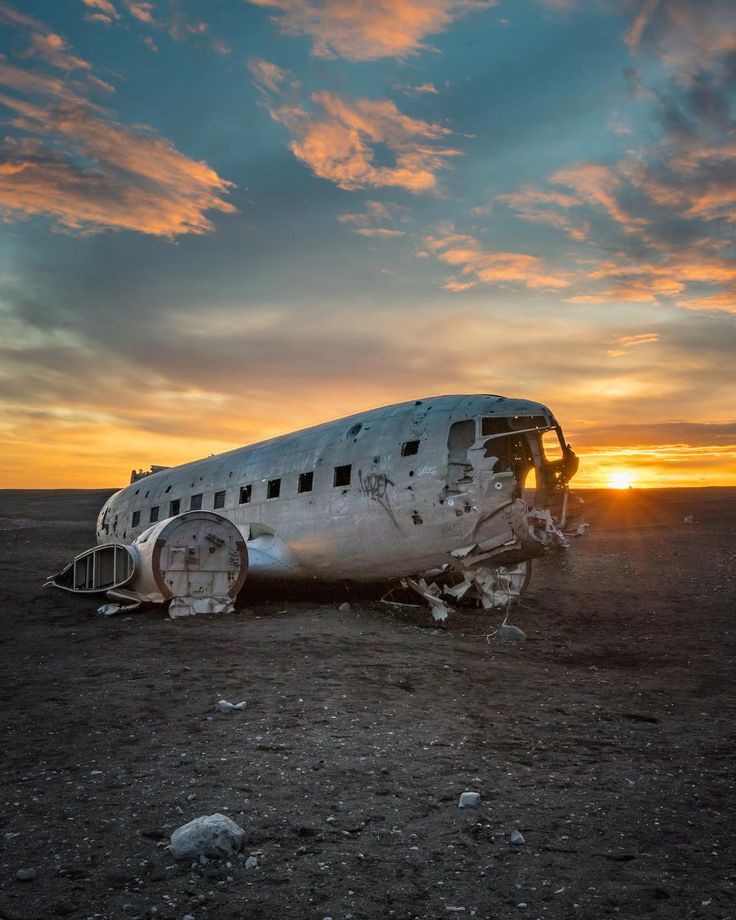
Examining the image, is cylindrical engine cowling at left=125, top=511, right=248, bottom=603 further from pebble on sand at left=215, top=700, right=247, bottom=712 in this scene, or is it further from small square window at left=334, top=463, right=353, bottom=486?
pebble on sand at left=215, top=700, right=247, bottom=712

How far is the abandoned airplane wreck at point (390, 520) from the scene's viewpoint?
15672 millimetres

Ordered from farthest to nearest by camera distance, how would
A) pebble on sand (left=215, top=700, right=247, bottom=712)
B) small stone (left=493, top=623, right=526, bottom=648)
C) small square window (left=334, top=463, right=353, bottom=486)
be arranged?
small square window (left=334, top=463, right=353, bottom=486), small stone (left=493, top=623, right=526, bottom=648), pebble on sand (left=215, top=700, right=247, bottom=712)

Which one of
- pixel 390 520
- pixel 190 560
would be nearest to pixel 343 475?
pixel 390 520

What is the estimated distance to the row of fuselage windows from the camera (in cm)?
1658

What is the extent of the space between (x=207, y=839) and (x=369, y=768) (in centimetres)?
227

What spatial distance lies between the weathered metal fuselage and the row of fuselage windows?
0.04m

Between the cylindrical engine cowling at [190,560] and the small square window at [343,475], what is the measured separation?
2.73m

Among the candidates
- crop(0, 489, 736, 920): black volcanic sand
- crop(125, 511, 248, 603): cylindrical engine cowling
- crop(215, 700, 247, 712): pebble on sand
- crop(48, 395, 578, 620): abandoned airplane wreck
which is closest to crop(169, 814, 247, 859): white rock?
crop(0, 489, 736, 920): black volcanic sand

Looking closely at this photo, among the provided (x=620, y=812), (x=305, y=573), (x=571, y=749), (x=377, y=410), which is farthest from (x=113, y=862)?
(x=377, y=410)

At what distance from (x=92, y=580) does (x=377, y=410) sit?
29.1ft

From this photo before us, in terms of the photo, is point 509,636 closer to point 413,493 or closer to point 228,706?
point 413,493

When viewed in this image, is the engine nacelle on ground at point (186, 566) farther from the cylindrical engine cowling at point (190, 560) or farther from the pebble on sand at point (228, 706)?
the pebble on sand at point (228, 706)

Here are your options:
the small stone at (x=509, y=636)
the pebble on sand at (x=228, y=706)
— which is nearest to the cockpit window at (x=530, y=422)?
the small stone at (x=509, y=636)

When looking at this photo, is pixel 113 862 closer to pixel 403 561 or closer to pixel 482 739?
pixel 482 739
